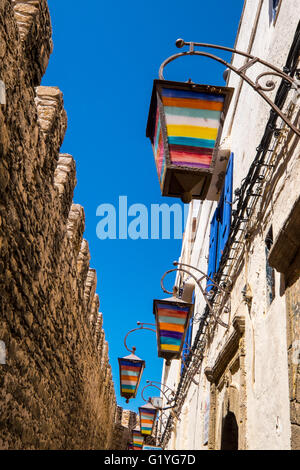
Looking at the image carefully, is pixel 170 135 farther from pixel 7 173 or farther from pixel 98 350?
pixel 98 350

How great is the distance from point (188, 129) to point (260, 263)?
1.72 meters

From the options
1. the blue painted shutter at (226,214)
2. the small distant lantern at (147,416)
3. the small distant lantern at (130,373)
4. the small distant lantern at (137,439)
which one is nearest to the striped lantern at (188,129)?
the blue painted shutter at (226,214)

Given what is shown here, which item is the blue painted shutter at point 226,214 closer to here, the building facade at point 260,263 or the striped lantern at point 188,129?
the building facade at point 260,263

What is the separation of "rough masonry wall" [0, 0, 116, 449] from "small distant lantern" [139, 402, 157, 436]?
8387 millimetres

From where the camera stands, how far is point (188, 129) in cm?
362

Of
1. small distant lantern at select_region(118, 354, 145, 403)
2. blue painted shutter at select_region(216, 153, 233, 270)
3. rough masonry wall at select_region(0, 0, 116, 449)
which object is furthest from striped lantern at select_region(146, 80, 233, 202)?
small distant lantern at select_region(118, 354, 145, 403)

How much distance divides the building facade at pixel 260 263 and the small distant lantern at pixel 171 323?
0.49 metres

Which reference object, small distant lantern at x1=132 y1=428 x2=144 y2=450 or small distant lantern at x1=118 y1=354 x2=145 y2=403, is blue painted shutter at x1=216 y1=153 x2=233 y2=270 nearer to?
small distant lantern at x1=118 y1=354 x2=145 y2=403

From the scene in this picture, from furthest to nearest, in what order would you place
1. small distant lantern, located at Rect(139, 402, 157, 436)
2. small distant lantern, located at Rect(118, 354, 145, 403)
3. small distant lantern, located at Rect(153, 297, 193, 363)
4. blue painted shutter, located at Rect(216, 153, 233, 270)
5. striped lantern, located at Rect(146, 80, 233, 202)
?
small distant lantern, located at Rect(139, 402, 157, 436), small distant lantern, located at Rect(118, 354, 145, 403), small distant lantern, located at Rect(153, 297, 193, 363), blue painted shutter, located at Rect(216, 153, 233, 270), striped lantern, located at Rect(146, 80, 233, 202)

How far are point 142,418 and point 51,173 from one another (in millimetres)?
12101

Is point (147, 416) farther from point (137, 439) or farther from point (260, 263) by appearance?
point (260, 263)

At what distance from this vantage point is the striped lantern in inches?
141

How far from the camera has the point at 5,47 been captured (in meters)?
3.72
